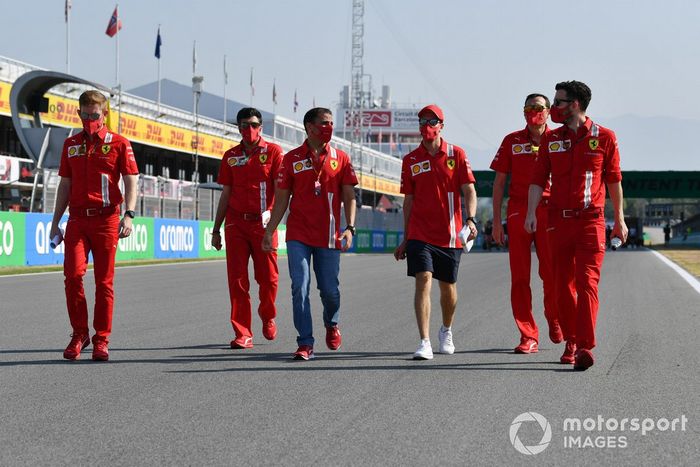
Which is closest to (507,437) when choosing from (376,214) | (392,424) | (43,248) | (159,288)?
(392,424)

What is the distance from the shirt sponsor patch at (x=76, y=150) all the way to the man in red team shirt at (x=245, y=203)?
1.08 meters

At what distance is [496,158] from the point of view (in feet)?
25.7

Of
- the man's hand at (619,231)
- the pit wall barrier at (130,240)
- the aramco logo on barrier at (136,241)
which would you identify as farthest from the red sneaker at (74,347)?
the aramco logo on barrier at (136,241)

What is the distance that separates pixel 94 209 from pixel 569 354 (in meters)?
3.38

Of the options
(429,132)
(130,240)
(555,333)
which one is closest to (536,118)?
(429,132)

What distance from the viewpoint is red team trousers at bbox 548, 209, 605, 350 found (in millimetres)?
6651

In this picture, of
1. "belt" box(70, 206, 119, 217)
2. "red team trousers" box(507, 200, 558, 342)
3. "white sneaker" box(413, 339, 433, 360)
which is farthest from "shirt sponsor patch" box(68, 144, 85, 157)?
"red team trousers" box(507, 200, 558, 342)

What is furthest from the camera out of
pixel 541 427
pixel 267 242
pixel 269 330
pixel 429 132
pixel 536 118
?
pixel 269 330

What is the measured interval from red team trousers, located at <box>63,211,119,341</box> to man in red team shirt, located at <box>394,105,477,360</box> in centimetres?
201

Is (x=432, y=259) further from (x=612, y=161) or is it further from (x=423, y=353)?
(x=612, y=161)

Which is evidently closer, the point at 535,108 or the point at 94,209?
the point at 94,209

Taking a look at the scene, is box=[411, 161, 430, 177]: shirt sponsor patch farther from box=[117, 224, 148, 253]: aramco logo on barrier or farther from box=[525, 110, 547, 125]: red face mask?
box=[117, 224, 148, 253]: aramco logo on barrier

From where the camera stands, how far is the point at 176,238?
96.4 ft

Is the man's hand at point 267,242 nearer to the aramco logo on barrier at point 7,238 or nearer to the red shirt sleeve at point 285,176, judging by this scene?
Result: the red shirt sleeve at point 285,176
